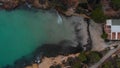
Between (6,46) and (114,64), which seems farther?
(6,46)

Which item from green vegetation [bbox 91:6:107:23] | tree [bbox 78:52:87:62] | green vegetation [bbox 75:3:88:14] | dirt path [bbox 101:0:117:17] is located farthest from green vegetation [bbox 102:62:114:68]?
green vegetation [bbox 75:3:88:14]

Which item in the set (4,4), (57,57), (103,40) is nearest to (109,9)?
(103,40)

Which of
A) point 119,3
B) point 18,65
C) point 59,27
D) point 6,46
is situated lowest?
point 18,65

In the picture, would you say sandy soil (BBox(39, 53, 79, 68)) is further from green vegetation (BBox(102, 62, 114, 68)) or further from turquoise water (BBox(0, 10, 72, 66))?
green vegetation (BBox(102, 62, 114, 68))

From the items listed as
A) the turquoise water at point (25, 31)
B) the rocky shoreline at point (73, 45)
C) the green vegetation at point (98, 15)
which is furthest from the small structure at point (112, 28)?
the turquoise water at point (25, 31)

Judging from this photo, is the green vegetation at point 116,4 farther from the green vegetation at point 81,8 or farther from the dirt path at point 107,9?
the green vegetation at point 81,8

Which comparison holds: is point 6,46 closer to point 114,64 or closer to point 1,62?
point 1,62
